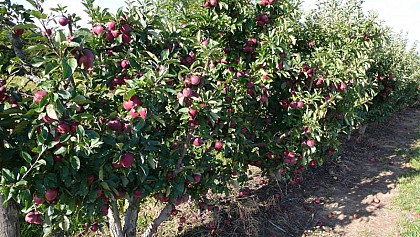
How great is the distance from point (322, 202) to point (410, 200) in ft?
3.58

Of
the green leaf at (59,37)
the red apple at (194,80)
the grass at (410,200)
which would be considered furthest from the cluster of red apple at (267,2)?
the grass at (410,200)

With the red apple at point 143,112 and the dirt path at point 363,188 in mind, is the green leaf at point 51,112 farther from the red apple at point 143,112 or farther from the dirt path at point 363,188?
the dirt path at point 363,188

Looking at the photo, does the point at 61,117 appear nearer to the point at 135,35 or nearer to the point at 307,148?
the point at 135,35

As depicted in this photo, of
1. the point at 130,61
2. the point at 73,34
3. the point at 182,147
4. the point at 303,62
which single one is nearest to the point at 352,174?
the point at 303,62

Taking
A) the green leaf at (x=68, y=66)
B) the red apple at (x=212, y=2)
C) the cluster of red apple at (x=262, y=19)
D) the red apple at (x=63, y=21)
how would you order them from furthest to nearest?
1. the cluster of red apple at (x=262, y=19)
2. the red apple at (x=212, y=2)
3. the red apple at (x=63, y=21)
4. the green leaf at (x=68, y=66)

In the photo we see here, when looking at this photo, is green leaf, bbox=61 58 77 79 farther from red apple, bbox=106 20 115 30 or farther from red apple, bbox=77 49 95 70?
red apple, bbox=106 20 115 30

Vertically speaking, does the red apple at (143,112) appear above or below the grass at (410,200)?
above

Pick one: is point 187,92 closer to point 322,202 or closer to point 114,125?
point 114,125

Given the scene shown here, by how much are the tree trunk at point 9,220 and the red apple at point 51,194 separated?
0.41 meters

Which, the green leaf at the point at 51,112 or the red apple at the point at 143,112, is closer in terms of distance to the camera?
the green leaf at the point at 51,112

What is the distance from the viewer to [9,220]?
186 centimetres

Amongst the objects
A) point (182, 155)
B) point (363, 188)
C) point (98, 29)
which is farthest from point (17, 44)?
point (363, 188)

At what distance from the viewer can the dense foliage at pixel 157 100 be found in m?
1.51

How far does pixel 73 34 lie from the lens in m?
1.73
